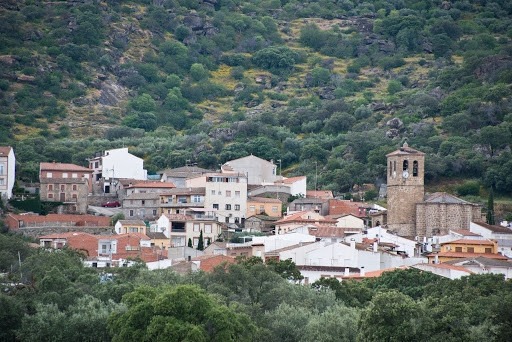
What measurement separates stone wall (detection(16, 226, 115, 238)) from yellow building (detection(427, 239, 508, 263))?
62.2ft

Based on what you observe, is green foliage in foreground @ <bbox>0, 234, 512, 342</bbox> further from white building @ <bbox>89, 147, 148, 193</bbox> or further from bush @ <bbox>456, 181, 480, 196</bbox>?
white building @ <bbox>89, 147, 148, 193</bbox>

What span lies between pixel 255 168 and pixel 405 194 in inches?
684

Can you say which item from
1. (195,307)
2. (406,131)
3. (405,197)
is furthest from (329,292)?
(406,131)

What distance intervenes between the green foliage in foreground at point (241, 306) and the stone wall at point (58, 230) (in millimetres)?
14883

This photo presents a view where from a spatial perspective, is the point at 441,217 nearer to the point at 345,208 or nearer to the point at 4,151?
the point at 345,208

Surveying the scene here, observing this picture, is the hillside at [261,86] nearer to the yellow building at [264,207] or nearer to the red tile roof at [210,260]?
the yellow building at [264,207]

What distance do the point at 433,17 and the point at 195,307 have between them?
4846 inches

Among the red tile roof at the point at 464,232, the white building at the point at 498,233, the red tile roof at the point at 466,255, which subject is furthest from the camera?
the red tile roof at the point at 464,232

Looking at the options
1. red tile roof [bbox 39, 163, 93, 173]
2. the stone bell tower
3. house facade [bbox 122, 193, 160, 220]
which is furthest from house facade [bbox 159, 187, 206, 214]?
the stone bell tower

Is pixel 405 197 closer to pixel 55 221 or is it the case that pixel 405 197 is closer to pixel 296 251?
pixel 296 251

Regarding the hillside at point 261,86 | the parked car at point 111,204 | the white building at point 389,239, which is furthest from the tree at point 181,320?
the hillside at point 261,86

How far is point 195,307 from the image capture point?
72.3 m

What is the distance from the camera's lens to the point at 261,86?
173375 mm

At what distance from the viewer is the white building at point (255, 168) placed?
118875mm
